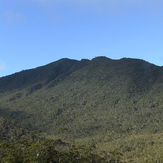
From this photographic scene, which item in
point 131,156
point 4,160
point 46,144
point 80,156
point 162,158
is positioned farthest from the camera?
point 131,156

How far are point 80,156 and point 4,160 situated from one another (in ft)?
66.1

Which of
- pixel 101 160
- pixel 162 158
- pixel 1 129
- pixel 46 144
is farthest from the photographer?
pixel 1 129

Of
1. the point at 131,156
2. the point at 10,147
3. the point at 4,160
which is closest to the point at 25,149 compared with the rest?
the point at 10,147

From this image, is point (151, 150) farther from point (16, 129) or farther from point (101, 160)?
point (101, 160)

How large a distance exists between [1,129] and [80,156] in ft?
314

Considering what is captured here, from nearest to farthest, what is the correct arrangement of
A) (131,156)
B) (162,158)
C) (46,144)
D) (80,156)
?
(46,144) → (80,156) → (162,158) → (131,156)

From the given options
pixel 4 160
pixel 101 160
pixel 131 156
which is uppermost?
pixel 4 160

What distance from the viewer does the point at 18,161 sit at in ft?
235

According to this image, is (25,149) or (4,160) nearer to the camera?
(4,160)

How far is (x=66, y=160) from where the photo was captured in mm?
75562

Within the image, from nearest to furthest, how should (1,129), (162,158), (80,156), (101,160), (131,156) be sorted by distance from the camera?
1. (80,156)
2. (101,160)
3. (162,158)
4. (1,129)
5. (131,156)

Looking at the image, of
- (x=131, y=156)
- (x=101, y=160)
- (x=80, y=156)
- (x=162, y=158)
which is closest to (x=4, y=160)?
(x=80, y=156)

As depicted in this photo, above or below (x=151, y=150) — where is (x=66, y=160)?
above

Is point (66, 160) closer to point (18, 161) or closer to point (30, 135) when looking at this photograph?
point (18, 161)
